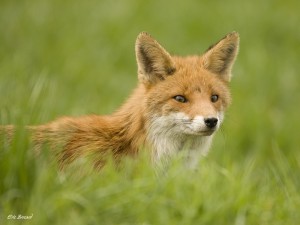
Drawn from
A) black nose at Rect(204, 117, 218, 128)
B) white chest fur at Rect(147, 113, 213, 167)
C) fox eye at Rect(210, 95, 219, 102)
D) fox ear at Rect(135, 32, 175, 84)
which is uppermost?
fox ear at Rect(135, 32, 175, 84)

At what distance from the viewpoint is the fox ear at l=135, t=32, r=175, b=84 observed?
23.0 feet

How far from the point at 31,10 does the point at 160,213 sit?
28.8 feet

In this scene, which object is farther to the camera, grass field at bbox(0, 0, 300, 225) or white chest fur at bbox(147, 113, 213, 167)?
white chest fur at bbox(147, 113, 213, 167)

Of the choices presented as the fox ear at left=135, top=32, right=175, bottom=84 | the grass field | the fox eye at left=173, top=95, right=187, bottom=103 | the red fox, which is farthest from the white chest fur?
the fox ear at left=135, top=32, right=175, bottom=84

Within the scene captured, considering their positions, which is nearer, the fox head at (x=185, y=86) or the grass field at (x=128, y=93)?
the grass field at (x=128, y=93)

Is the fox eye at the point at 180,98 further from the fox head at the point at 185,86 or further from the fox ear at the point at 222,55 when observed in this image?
the fox ear at the point at 222,55

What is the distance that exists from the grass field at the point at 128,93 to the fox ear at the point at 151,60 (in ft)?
3.20

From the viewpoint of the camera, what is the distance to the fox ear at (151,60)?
23.0 ft

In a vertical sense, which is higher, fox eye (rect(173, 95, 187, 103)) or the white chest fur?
fox eye (rect(173, 95, 187, 103))

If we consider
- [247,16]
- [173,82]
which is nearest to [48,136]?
[173,82]

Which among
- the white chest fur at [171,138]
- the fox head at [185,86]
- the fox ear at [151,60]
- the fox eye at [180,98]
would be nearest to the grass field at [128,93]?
the white chest fur at [171,138]

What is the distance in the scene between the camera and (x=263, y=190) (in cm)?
614

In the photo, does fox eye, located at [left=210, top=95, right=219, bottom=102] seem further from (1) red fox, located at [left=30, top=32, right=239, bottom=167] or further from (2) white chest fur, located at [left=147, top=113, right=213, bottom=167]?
(2) white chest fur, located at [left=147, top=113, right=213, bottom=167]

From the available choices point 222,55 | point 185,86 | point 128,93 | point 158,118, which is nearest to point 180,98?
point 185,86
